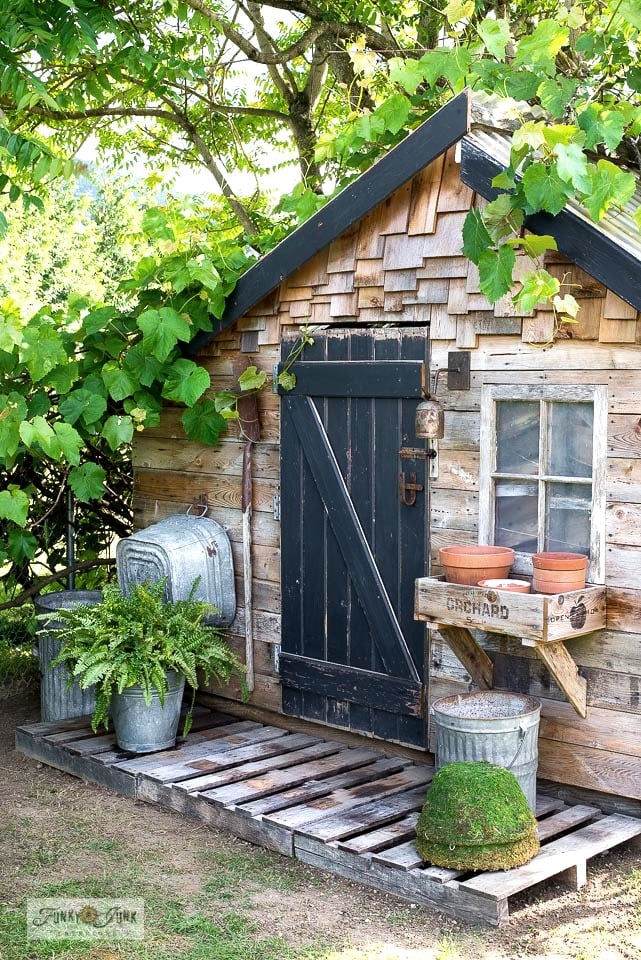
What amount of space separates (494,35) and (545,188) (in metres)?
0.90

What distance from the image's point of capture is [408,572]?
17.8 feet

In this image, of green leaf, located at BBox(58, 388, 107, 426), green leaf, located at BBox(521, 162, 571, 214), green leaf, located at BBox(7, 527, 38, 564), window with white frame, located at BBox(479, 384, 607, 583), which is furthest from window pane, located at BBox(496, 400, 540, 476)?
green leaf, located at BBox(7, 527, 38, 564)

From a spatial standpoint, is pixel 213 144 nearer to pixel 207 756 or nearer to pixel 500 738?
pixel 207 756

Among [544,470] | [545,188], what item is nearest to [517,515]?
[544,470]

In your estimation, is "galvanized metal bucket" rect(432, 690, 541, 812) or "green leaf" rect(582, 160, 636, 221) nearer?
"green leaf" rect(582, 160, 636, 221)

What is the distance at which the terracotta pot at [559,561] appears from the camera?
14.8 feet

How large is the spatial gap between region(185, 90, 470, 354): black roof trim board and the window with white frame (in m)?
1.11

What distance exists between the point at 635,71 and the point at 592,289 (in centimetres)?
195

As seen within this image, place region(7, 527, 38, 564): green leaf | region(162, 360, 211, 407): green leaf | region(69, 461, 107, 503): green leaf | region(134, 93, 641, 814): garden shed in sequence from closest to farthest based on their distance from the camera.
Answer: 1. region(134, 93, 641, 814): garden shed
2. region(162, 360, 211, 407): green leaf
3. region(69, 461, 107, 503): green leaf
4. region(7, 527, 38, 564): green leaf

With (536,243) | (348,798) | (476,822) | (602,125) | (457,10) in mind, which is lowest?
(348,798)

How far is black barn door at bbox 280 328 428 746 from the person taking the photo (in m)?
5.39

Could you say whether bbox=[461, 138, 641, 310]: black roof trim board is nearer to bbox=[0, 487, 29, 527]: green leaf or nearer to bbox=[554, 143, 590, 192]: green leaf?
bbox=[554, 143, 590, 192]: green leaf

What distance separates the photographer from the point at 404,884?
13.9ft
